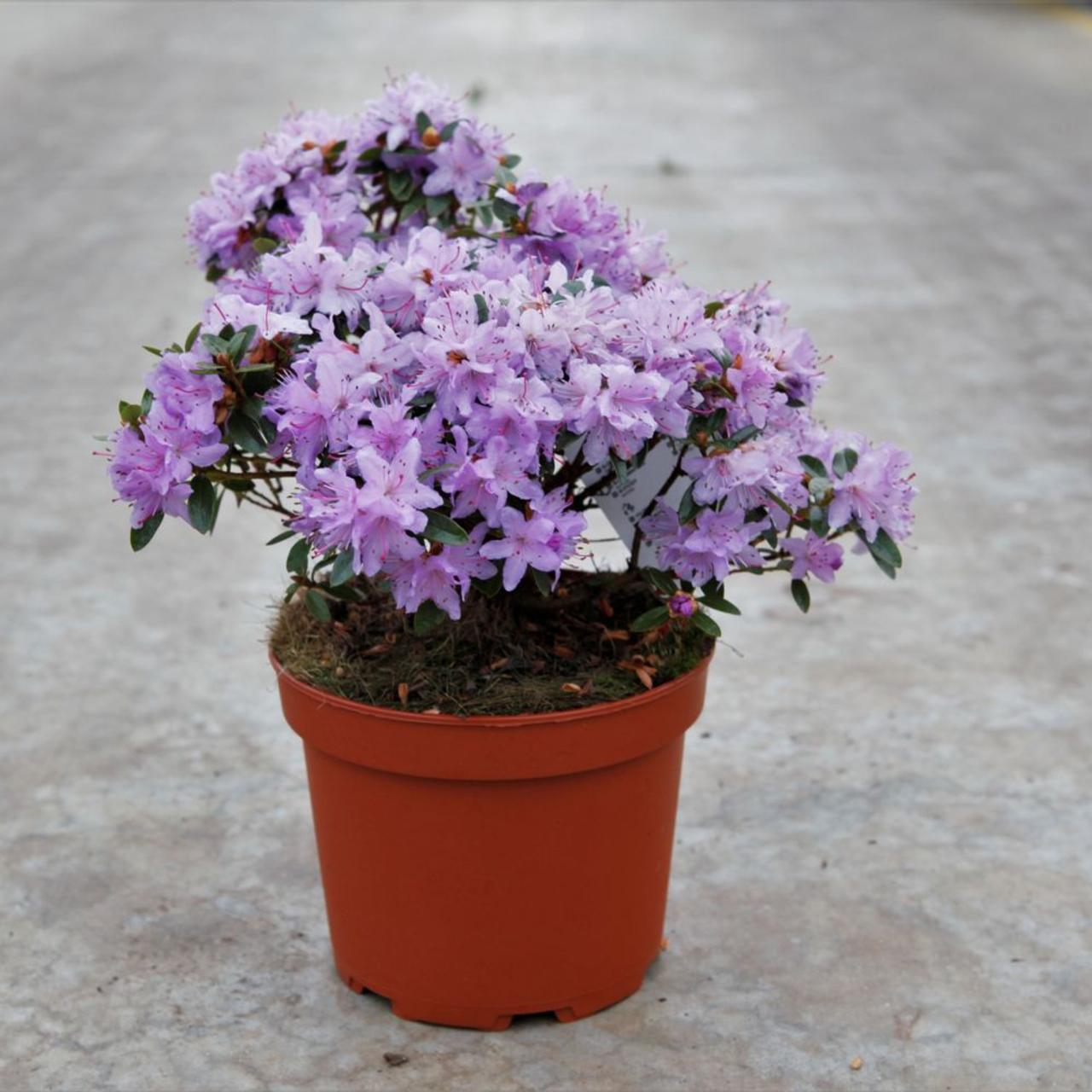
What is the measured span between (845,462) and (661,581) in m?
0.29

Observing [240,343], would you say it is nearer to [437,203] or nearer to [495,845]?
[437,203]

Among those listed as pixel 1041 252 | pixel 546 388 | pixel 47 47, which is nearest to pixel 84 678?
pixel 546 388

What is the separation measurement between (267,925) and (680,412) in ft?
3.85

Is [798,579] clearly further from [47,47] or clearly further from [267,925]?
[47,47]

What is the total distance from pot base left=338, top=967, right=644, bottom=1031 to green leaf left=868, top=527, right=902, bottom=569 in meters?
0.75

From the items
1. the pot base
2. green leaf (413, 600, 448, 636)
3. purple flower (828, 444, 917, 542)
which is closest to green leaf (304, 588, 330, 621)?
green leaf (413, 600, 448, 636)

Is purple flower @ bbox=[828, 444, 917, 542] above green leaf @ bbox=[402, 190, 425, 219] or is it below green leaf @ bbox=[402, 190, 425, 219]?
below

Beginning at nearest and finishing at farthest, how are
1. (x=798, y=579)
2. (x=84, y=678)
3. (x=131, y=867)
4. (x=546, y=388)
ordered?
(x=546, y=388)
(x=798, y=579)
(x=131, y=867)
(x=84, y=678)

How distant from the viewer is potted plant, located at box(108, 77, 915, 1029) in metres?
2.02

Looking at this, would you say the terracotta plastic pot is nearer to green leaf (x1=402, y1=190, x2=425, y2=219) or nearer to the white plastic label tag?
the white plastic label tag

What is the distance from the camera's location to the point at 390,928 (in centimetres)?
239

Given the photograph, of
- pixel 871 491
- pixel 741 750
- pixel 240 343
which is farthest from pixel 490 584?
pixel 741 750

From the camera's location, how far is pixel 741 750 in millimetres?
3297

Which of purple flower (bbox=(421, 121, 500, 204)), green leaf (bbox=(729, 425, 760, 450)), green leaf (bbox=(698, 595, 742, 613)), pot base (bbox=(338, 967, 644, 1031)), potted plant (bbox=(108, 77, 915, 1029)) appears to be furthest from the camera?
purple flower (bbox=(421, 121, 500, 204))
